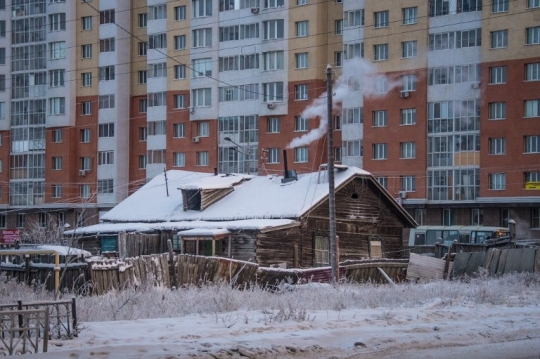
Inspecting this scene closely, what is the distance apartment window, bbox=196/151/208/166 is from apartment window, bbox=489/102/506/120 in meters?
24.1

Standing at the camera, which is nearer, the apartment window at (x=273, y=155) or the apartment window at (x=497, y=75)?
the apartment window at (x=497, y=75)

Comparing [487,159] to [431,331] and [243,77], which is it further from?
[431,331]

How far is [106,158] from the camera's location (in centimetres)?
7719

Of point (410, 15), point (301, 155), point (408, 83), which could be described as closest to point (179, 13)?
point (301, 155)

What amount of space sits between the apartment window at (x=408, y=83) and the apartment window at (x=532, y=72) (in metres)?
8.20

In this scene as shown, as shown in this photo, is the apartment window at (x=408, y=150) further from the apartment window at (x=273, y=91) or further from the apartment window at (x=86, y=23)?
the apartment window at (x=86, y=23)

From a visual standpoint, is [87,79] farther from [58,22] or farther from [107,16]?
[107,16]

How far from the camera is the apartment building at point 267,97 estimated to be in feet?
197

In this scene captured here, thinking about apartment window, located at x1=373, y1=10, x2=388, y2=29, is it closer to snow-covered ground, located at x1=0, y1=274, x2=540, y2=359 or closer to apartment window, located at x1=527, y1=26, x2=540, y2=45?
apartment window, located at x1=527, y1=26, x2=540, y2=45

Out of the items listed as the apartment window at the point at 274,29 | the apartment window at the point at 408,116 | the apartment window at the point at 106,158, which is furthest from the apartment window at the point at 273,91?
the apartment window at the point at 106,158

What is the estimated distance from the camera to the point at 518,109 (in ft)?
194

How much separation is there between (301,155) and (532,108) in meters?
18.3

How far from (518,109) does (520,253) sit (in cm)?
2746

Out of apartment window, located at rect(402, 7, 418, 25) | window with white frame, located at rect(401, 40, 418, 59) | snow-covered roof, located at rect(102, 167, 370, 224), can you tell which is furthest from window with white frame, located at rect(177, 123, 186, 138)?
snow-covered roof, located at rect(102, 167, 370, 224)
